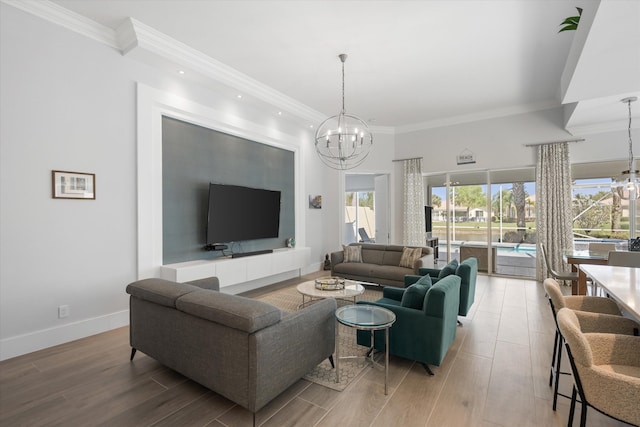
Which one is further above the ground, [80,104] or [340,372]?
[80,104]

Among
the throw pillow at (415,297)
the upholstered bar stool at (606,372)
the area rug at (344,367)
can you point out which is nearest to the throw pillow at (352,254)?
the area rug at (344,367)

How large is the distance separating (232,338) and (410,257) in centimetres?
403

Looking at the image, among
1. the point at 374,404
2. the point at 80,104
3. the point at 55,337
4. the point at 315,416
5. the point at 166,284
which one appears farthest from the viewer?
the point at 80,104

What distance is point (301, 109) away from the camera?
6.13 metres

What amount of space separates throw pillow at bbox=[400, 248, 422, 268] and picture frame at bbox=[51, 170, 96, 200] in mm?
4608

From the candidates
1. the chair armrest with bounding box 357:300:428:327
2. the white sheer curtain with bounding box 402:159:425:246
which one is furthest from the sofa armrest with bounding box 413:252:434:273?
the chair armrest with bounding box 357:300:428:327

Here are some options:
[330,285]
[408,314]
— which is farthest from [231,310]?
[330,285]

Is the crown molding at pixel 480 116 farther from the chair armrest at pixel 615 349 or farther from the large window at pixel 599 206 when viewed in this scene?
the chair armrest at pixel 615 349

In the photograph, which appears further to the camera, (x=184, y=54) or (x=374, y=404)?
(x=184, y=54)

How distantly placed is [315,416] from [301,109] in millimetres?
5329

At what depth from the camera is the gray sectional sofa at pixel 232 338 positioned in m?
1.93

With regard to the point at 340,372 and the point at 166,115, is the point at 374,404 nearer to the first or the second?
the point at 340,372

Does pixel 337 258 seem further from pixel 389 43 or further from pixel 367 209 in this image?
pixel 389 43

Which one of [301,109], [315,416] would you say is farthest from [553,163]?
[315,416]
